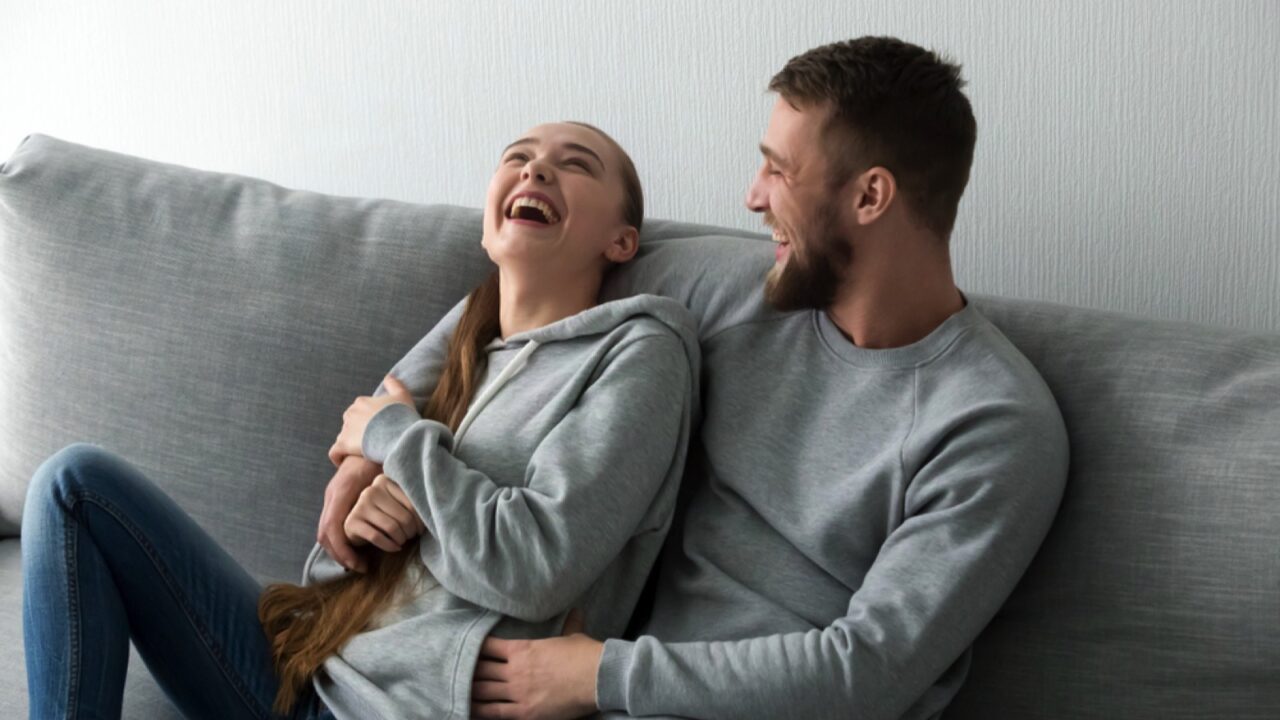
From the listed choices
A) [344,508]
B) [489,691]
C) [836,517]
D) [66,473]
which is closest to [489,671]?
[489,691]

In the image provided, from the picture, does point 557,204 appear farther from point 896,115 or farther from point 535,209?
point 896,115

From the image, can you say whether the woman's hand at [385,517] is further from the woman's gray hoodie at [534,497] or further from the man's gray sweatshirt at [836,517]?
the man's gray sweatshirt at [836,517]

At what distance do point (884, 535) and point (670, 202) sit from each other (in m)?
0.79

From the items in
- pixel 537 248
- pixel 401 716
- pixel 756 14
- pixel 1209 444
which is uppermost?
pixel 756 14

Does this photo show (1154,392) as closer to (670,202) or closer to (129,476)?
(670,202)

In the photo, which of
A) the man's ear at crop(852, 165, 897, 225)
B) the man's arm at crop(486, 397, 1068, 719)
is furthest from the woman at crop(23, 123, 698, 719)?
the man's ear at crop(852, 165, 897, 225)

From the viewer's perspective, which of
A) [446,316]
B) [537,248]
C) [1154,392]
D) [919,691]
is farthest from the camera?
[446,316]

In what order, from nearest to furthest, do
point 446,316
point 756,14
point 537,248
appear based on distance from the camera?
point 537,248 < point 446,316 < point 756,14

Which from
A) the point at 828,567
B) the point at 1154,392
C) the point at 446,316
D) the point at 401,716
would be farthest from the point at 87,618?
the point at 1154,392

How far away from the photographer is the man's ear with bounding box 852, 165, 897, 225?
4.95 feet

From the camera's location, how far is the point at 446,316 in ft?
5.94

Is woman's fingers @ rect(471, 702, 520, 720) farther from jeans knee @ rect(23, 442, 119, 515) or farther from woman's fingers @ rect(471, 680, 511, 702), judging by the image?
jeans knee @ rect(23, 442, 119, 515)

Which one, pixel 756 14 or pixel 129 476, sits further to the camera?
pixel 756 14

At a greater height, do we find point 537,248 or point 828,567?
point 537,248
